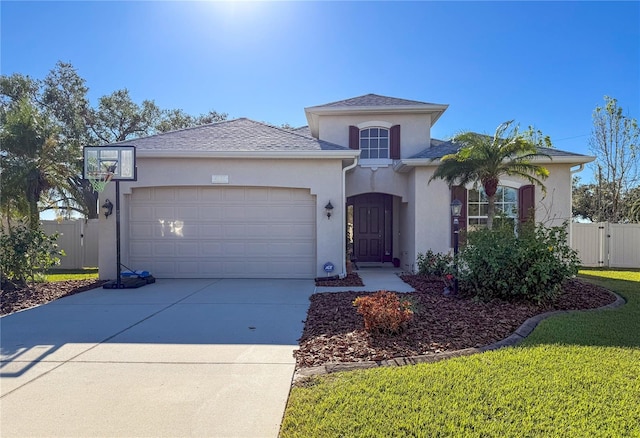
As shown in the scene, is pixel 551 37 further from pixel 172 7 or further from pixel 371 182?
pixel 172 7

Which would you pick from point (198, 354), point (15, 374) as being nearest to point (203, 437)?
point (198, 354)

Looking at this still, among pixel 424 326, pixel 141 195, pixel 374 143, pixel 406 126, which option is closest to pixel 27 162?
pixel 141 195

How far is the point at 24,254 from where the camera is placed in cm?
809

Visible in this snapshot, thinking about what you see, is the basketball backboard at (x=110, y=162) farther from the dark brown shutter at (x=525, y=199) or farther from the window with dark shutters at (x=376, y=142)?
the dark brown shutter at (x=525, y=199)

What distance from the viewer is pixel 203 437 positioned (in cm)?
269

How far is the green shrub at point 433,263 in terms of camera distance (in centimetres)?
989

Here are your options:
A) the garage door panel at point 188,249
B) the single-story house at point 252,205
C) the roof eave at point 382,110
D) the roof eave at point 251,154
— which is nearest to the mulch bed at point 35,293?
the single-story house at point 252,205

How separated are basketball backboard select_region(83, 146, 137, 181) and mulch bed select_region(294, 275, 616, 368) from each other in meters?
5.57

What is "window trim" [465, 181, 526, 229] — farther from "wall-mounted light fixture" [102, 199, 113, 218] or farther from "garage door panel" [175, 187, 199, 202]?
"wall-mounted light fixture" [102, 199, 113, 218]

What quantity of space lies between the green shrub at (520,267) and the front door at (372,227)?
661 centimetres

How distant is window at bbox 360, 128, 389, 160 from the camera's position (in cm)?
1219

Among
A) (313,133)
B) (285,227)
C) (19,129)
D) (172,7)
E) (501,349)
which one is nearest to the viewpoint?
(501,349)

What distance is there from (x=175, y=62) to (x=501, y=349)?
12521mm

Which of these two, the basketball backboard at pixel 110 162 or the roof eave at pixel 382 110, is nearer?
the basketball backboard at pixel 110 162
